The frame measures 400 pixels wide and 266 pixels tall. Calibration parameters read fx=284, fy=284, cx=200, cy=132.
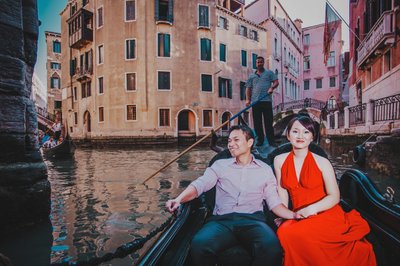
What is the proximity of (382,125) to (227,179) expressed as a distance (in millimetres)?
6696

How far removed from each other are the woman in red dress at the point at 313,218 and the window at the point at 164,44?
16.2 meters

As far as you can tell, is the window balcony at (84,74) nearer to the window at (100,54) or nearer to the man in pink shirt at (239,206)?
the window at (100,54)

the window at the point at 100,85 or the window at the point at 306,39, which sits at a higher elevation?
the window at the point at 306,39

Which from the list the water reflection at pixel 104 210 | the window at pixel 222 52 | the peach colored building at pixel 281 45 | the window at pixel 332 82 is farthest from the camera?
the window at pixel 332 82

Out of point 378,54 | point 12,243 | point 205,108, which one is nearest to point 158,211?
point 12,243

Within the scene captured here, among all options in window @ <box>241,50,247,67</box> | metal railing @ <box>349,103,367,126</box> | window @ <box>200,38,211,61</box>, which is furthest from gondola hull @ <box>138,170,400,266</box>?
window @ <box>241,50,247,67</box>

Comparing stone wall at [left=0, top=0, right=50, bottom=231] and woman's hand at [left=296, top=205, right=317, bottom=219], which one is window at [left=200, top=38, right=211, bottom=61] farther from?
woman's hand at [left=296, top=205, right=317, bottom=219]

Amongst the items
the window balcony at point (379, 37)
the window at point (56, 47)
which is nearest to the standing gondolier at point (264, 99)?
the window balcony at point (379, 37)

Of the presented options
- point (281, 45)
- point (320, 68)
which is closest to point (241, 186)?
point (281, 45)

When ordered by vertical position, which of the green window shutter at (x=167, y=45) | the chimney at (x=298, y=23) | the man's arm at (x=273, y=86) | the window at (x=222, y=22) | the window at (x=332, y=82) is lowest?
the man's arm at (x=273, y=86)

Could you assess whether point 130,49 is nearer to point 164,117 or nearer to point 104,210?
point 164,117

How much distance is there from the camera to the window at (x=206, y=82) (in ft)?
58.0

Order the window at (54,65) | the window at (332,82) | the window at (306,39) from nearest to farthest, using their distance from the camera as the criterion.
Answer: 1. the window at (332,82)
2. the window at (54,65)
3. the window at (306,39)

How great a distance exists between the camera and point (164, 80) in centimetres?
1698
